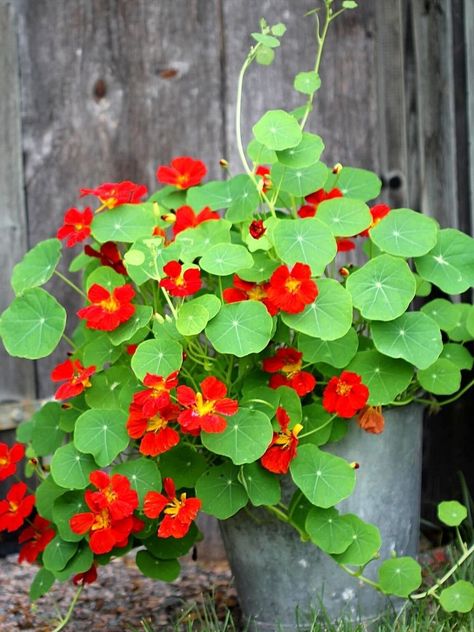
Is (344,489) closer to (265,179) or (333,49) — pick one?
(265,179)

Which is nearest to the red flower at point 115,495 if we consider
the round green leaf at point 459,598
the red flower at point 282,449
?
the red flower at point 282,449

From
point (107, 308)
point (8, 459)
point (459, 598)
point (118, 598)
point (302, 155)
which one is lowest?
point (118, 598)

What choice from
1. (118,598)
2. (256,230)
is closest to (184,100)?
(256,230)

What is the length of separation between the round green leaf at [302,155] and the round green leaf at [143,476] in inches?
24.5

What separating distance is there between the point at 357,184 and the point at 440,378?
0.44 m

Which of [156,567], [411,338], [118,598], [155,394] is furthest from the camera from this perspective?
[118,598]

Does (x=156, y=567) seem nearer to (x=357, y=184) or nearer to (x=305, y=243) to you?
(x=305, y=243)

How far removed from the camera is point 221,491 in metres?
1.87

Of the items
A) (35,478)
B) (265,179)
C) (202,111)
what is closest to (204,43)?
(202,111)

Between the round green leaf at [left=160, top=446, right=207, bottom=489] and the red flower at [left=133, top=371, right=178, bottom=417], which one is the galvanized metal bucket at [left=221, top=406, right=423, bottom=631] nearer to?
the round green leaf at [left=160, top=446, right=207, bottom=489]

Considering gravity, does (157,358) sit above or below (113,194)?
below

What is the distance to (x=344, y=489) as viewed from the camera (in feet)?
5.96

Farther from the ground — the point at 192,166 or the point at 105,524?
the point at 192,166

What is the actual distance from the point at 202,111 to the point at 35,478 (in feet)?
3.64
